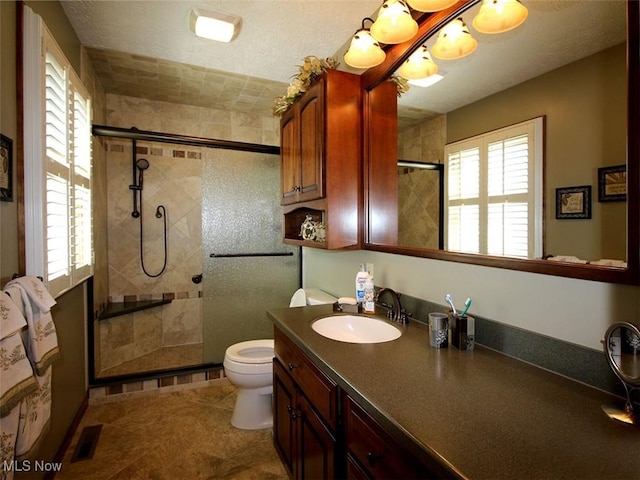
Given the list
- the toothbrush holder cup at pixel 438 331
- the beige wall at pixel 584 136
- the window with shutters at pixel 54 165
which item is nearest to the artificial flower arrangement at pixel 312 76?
the beige wall at pixel 584 136

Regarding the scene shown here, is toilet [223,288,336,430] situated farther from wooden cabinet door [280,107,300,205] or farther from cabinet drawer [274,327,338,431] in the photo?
wooden cabinet door [280,107,300,205]

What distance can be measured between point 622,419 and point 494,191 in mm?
724

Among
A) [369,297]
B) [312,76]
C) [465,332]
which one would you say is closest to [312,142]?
[312,76]

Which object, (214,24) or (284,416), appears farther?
(214,24)

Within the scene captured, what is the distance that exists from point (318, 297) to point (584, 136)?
1.69 metres

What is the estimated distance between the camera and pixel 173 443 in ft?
6.61

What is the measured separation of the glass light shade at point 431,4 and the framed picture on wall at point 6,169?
157 cm

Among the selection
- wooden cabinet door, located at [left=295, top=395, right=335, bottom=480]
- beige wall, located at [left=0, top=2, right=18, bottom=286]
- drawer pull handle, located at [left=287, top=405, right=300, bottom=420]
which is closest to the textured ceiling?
beige wall, located at [left=0, top=2, right=18, bottom=286]

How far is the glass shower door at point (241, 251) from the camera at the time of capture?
2795mm

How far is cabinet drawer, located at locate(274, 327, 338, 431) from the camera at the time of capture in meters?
1.10

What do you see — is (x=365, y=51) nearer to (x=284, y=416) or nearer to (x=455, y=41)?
(x=455, y=41)

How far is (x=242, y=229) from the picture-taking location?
2.89m

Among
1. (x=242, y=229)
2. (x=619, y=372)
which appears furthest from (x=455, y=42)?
(x=242, y=229)

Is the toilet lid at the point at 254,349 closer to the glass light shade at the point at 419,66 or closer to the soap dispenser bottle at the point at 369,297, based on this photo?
the soap dispenser bottle at the point at 369,297
